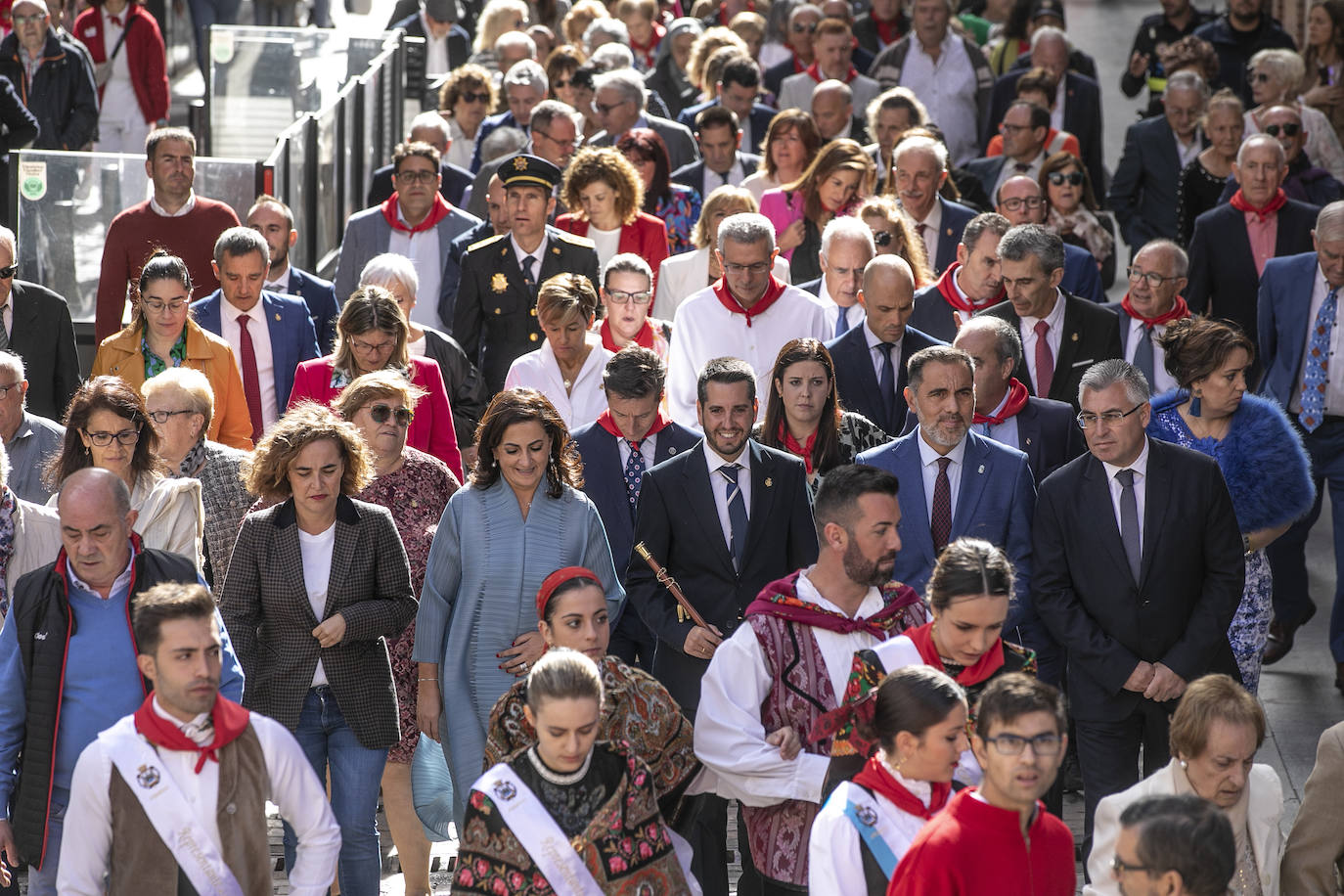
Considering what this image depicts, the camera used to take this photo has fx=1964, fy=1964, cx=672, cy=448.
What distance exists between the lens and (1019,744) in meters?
4.88

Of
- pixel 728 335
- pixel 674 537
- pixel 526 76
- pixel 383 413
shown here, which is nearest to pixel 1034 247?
pixel 728 335

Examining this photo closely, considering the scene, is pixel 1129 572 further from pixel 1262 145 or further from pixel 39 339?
pixel 39 339

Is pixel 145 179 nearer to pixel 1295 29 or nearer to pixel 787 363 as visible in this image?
pixel 787 363

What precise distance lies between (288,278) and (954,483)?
4.37m

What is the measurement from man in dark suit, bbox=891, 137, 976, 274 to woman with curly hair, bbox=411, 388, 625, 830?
4254mm

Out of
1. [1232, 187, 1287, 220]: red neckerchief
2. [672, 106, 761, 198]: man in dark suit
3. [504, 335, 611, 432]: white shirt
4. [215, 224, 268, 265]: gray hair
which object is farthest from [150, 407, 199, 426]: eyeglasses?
[1232, 187, 1287, 220]: red neckerchief

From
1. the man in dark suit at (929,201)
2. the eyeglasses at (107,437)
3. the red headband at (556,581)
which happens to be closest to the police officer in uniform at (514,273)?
the man in dark suit at (929,201)

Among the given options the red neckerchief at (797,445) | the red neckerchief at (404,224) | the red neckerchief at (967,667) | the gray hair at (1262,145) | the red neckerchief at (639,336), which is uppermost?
the gray hair at (1262,145)

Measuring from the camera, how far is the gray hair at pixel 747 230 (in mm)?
9062

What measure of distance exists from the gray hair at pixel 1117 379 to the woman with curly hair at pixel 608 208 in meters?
4.10

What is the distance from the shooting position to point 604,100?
1291 centimetres

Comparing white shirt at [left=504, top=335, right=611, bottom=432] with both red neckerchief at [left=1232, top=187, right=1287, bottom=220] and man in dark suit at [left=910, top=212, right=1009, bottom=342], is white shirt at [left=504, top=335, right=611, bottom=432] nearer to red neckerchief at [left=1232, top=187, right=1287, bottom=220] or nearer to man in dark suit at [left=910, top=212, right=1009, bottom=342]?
man in dark suit at [left=910, top=212, right=1009, bottom=342]

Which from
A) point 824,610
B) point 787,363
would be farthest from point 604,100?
point 824,610

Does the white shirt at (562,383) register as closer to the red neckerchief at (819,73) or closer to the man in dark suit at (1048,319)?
the man in dark suit at (1048,319)
